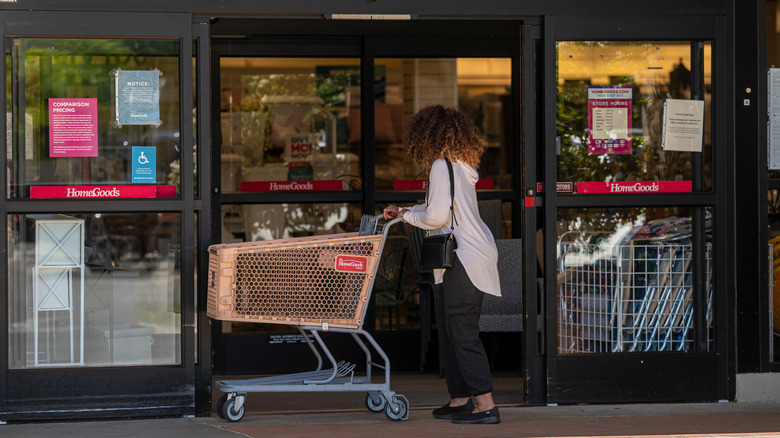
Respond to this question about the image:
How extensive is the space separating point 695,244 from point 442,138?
209 centimetres

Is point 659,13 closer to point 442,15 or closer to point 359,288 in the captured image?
point 442,15

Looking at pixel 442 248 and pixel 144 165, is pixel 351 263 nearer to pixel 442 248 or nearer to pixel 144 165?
pixel 442 248

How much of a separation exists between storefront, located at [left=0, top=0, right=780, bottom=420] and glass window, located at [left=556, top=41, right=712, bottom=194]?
0.04ft

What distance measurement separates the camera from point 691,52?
702 cm

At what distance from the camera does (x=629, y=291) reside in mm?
7102

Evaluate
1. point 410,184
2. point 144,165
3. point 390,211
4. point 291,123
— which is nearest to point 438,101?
point 410,184

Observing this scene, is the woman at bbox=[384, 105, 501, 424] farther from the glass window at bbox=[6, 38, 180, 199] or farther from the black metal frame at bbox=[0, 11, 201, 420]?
the glass window at bbox=[6, 38, 180, 199]

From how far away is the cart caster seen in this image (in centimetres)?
638

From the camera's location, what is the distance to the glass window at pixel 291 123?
29.9 ft

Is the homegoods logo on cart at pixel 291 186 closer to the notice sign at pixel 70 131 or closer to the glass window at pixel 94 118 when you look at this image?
the glass window at pixel 94 118

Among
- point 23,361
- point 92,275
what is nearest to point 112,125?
point 92,275

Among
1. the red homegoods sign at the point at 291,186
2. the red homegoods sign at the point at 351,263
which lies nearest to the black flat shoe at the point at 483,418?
the red homegoods sign at the point at 351,263

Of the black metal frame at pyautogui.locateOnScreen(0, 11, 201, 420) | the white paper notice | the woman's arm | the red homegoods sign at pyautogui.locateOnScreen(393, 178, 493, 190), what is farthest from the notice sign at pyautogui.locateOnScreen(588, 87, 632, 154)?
the black metal frame at pyautogui.locateOnScreen(0, 11, 201, 420)

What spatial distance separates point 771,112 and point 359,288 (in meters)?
3.14
